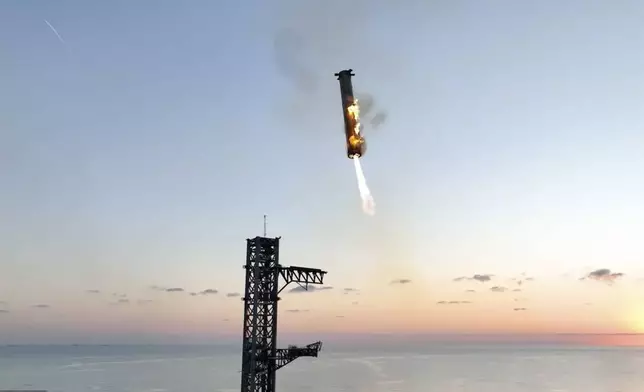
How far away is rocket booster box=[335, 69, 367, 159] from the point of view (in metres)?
36.2

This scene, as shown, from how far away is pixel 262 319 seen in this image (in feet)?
182

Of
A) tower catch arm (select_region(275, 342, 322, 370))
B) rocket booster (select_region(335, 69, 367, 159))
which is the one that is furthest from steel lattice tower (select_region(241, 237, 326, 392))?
rocket booster (select_region(335, 69, 367, 159))

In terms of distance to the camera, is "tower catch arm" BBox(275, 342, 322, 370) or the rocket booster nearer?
the rocket booster

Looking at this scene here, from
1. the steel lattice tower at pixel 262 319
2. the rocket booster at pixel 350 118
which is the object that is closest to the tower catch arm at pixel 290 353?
the steel lattice tower at pixel 262 319

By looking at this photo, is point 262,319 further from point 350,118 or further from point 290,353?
point 350,118

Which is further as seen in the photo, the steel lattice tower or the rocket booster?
the steel lattice tower

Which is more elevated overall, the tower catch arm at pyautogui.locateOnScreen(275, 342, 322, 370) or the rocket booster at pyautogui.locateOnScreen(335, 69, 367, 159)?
the rocket booster at pyautogui.locateOnScreen(335, 69, 367, 159)

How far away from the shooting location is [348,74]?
126 ft

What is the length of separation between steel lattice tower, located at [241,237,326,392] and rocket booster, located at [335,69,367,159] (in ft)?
74.0

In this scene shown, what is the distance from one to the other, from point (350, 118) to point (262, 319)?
26919 millimetres

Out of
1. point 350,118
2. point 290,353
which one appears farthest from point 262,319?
point 350,118

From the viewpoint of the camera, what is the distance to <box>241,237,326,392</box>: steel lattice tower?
2138 inches

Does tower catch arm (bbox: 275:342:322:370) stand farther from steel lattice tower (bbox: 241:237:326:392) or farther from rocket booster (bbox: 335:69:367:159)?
rocket booster (bbox: 335:69:367:159)

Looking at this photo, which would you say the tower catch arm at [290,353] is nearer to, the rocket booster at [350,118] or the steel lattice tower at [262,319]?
the steel lattice tower at [262,319]
